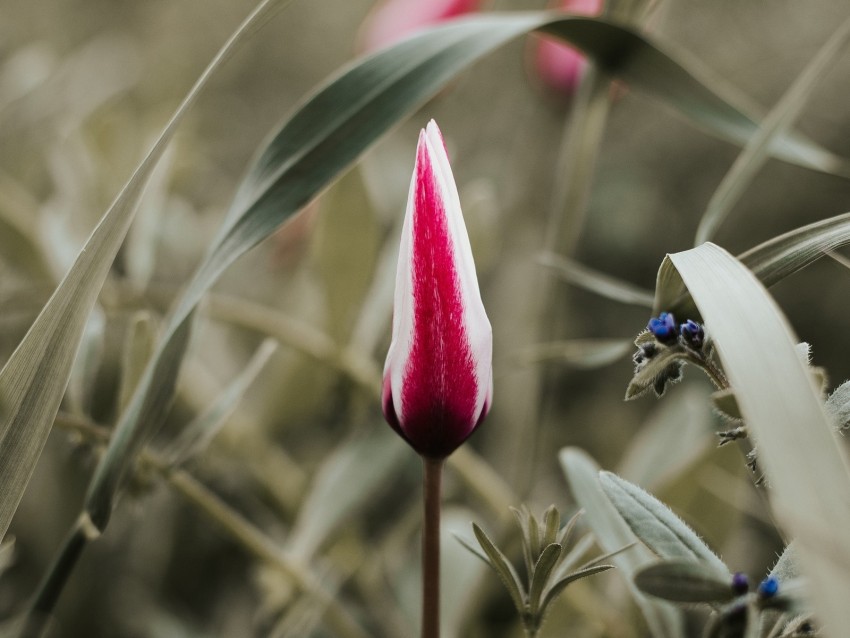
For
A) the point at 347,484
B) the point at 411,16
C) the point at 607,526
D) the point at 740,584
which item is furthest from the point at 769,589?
the point at 411,16

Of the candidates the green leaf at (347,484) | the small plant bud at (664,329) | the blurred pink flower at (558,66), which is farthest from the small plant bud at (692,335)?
the blurred pink flower at (558,66)

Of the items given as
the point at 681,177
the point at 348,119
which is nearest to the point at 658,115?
the point at 681,177

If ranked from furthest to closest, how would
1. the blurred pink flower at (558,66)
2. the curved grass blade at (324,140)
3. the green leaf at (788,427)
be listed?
the blurred pink flower at (558,66) < the curved grass blade at (324,140) < the green leaf at (788,427)

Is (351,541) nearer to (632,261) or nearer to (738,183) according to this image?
(738,183)

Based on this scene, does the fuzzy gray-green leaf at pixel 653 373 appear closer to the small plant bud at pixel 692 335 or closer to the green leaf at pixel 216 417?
the small plant bud at pixel 692 335

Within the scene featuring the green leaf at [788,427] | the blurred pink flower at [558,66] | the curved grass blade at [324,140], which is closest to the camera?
the green leaf at [788,427]

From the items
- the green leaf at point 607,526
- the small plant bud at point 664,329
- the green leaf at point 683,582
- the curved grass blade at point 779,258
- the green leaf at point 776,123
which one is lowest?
the green leaf at point 683,582

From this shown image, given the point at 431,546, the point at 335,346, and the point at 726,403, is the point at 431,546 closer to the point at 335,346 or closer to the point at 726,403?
the point at 726,403

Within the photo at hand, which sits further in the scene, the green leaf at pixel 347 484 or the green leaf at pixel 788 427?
the green leaf at pixel 347 484
